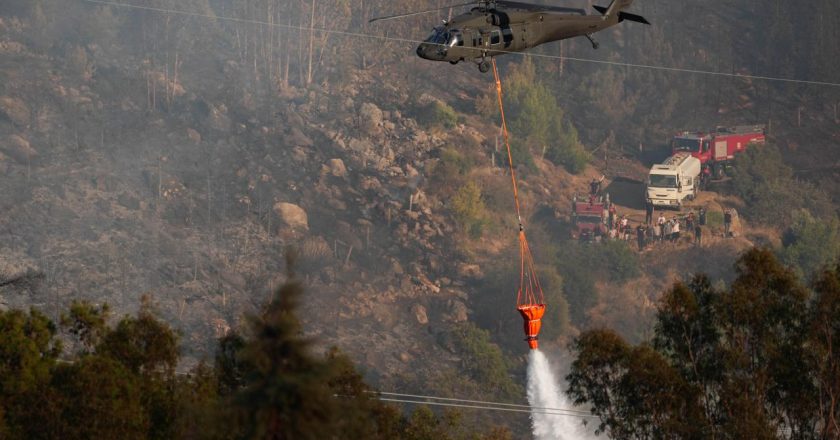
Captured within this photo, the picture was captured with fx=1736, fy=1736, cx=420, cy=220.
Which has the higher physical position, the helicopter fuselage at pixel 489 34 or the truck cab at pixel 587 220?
the helicopter fuselage at pixel 489 34

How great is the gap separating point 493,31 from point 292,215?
108160 mm

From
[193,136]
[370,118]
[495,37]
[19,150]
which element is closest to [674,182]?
[370,118]

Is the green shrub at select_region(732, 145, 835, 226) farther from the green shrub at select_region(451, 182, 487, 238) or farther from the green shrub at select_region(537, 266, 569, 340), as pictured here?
the green shrub at select_region(451, 182, 487, 238)

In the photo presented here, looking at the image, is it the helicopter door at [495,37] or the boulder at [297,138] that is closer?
the helicopter door at [495,37]

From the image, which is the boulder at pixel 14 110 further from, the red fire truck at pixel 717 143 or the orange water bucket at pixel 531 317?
the orange water bucket at pixel 531 317

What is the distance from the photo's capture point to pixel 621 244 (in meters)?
180

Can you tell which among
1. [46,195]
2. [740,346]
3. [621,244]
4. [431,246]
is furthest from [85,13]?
[740,346]

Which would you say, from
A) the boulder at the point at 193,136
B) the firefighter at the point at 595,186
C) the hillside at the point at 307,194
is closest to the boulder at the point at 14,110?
the hillside at the point at 307,194

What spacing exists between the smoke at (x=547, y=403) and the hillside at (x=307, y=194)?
2583mm

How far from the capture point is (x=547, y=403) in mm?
155625

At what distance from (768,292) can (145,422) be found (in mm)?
26623

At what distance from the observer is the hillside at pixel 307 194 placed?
532 feet

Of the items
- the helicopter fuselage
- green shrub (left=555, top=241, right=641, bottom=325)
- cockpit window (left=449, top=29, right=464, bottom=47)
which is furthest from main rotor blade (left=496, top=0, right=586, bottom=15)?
green shrub (left=555, top=241, right=641, bottom=325)

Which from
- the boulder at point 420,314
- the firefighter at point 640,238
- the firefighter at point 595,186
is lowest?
the boulder at point 420,314
